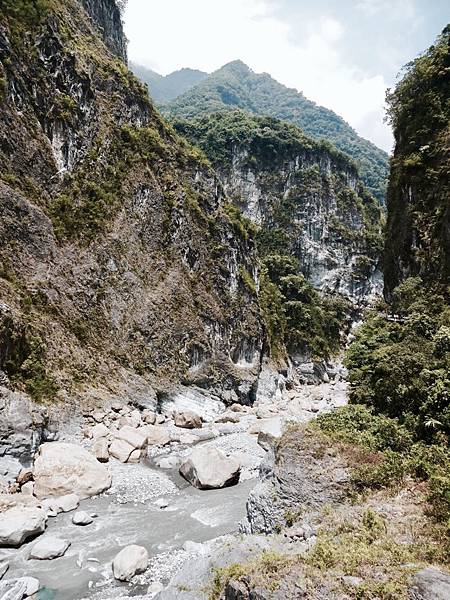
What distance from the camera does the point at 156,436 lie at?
2103cm

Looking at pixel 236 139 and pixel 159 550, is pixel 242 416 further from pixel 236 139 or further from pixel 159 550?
pixel 236 139

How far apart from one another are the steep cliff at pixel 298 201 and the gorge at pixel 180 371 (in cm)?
1377

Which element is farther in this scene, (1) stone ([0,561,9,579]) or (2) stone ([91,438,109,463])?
(2) stone ([91,438,109,463])

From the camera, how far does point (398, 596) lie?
18.9 feet

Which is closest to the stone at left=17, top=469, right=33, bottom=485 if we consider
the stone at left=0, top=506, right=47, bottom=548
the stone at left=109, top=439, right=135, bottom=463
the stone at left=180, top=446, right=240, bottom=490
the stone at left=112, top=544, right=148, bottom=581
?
the stone at left=0, top=506, right=47, bottom=548

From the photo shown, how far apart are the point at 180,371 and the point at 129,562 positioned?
63.8 ft

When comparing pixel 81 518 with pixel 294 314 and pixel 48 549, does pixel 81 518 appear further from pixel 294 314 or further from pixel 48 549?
pixel 294 314

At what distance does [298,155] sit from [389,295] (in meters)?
44.4

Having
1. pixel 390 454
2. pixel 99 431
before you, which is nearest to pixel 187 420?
pixel 99 431

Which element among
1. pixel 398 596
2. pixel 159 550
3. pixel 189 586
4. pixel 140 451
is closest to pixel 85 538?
pixel 159 550

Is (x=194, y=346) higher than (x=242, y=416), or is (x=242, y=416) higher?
(x=194, y=346)

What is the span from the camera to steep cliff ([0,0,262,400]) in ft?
73.9

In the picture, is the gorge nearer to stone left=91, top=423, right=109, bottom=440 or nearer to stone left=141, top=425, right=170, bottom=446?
stone left=141, top=425, right=170, bottom=446

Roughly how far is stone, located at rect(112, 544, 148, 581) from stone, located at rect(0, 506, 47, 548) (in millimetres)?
2748
